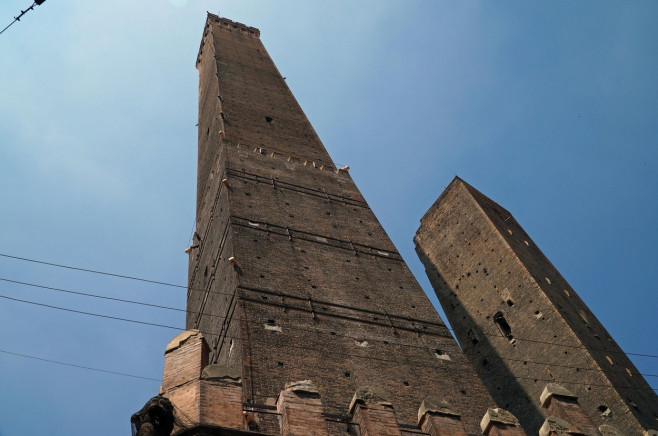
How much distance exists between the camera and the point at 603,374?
12.5 m

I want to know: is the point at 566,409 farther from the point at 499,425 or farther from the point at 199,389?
the point at 199,389

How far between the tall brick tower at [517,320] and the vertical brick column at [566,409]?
5221 millimetres

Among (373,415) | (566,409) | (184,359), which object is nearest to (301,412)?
(373,415)

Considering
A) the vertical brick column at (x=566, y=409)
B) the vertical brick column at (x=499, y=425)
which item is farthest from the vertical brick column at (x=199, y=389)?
the vertical brick column at (x=566, y=409)

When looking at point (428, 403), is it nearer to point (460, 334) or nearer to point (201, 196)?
point (460, 334)

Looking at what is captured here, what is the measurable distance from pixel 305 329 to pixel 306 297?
0.85 meters

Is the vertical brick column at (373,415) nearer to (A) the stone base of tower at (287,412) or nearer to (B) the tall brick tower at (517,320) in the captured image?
(A) the stone base of tower at (287,412)

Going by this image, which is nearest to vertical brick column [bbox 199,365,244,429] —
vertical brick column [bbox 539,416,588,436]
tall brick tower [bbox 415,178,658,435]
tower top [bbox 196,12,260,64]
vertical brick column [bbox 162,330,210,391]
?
vertical brick column [bbox 162,330,210,391]

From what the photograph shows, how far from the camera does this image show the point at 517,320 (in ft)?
48.4

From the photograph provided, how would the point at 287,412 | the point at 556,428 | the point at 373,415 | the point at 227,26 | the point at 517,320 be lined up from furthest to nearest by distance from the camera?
1. the point at 227,26
2. the point at 517,320
3. the point at 556,428
4. the point at 373,415
5. the point at 287,412

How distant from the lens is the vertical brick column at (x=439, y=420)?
6.39 metres

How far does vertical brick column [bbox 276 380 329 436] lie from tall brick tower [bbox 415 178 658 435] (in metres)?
7.42

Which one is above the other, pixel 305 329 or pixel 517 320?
pixel 517 320

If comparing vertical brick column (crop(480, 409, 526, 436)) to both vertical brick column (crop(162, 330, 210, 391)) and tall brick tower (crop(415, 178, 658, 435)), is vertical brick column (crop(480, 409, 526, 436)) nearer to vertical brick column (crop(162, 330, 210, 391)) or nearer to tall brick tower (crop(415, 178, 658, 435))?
vertical brick column (crop(162, 330, 210, 391))
